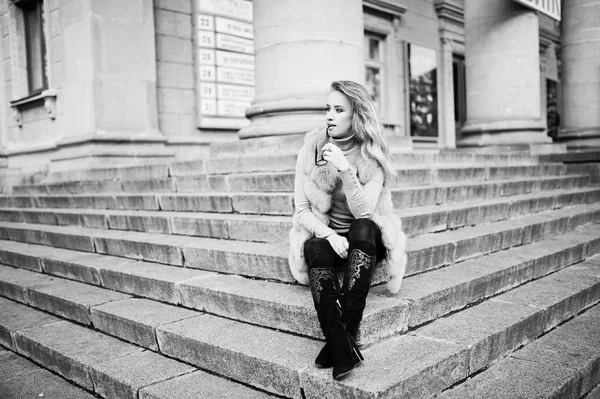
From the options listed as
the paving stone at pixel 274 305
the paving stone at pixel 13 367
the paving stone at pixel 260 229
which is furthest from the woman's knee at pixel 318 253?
the paving stone at pixel 13 367

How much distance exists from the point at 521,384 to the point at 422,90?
514 inches

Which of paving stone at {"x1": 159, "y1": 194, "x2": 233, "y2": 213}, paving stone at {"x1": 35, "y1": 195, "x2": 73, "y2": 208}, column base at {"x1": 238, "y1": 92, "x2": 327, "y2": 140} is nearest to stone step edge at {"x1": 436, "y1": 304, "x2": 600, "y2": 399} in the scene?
paving stone at {"x1": 159, "y1": 194, "x2": 233, "y2": 213}

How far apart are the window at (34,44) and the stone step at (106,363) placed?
794 centimetres

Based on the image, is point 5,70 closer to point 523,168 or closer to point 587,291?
point 523,168

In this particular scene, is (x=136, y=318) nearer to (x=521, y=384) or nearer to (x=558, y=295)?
(x=521, y=384)

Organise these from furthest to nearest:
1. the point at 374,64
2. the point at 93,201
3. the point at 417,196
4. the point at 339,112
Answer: the point at 374,64
the point at 93,201
the point at 417,196
the point at 339,112

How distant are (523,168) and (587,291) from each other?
13.1 ft

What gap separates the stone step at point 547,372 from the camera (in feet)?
8.95

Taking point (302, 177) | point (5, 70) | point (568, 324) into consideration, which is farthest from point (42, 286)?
point (5, 70)

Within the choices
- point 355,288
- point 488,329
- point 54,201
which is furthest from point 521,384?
point 54,201

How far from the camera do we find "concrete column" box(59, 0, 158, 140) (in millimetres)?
9156

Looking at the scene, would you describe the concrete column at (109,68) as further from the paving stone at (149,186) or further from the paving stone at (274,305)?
the paving stone at (274,305)

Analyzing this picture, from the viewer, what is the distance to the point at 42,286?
4973 mm

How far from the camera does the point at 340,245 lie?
3.06m
